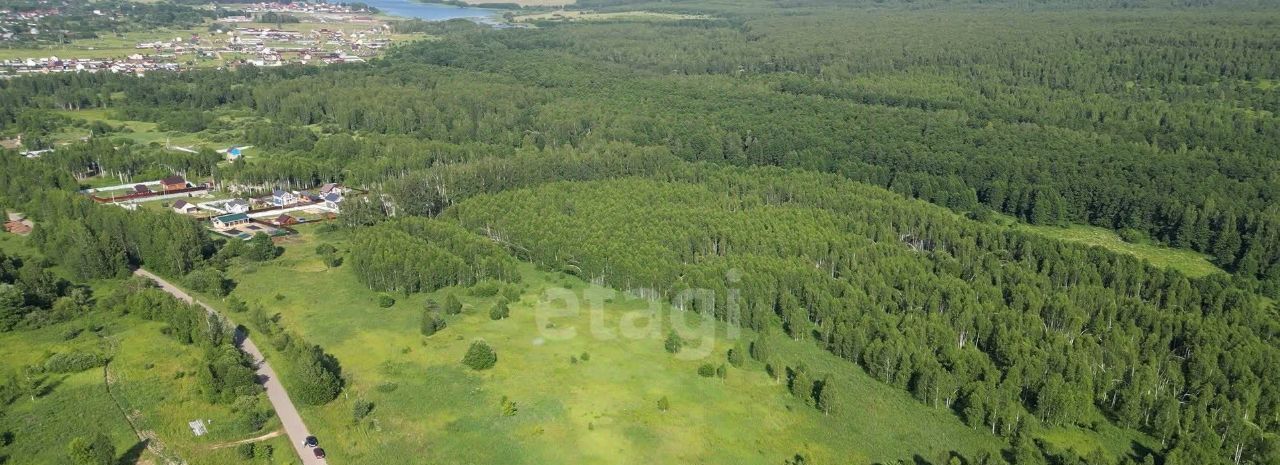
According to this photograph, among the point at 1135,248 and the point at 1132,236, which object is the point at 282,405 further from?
the point at 1132,236

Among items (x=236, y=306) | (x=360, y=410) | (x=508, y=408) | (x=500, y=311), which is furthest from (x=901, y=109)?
(x=360, y=410)

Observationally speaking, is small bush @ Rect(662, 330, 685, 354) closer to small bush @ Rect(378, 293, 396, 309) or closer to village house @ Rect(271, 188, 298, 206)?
small bush @ Rect(378, 293, 396, 309)

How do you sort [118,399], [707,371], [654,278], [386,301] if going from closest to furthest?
[118,399] < [707,371] < [386,301] < [654,278]

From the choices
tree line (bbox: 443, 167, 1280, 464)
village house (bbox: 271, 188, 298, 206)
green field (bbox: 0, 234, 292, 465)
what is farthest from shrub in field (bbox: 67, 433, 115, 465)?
village house (bbox: 271, 188, 298, 206)

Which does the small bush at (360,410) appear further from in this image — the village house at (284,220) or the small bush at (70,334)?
Answer: the village house at (284,220)

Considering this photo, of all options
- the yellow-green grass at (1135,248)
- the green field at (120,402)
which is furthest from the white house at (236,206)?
the yellow-green grass at (1135,248)

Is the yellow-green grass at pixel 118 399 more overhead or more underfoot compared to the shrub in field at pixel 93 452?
more underfoot

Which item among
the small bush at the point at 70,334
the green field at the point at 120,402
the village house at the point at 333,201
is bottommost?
the green field at the point at 120,402

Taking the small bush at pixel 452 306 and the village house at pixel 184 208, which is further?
the village house at pixel 184 208
